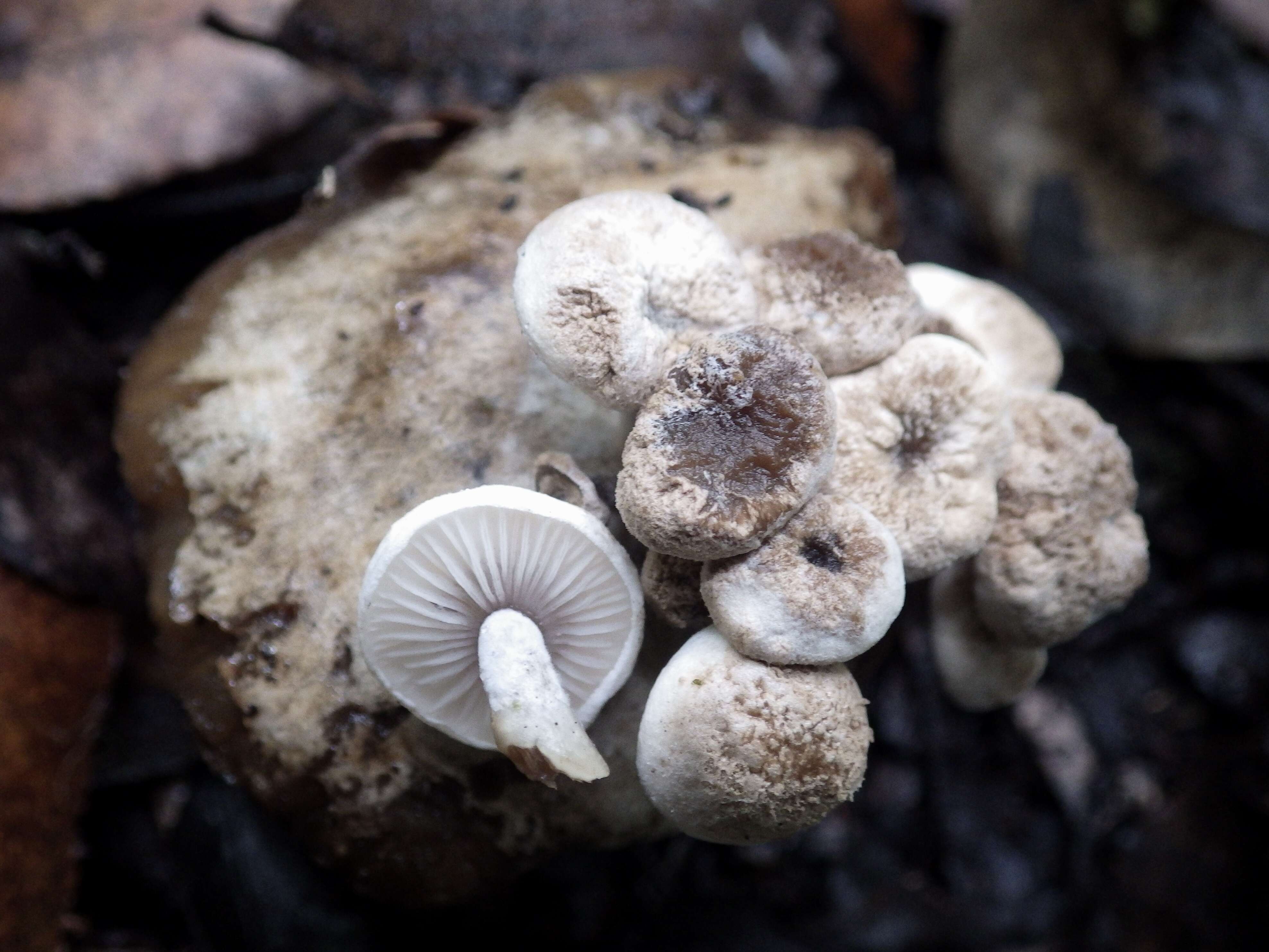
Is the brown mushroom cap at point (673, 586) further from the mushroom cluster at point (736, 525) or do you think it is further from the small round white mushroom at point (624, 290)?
the small round white mushroom at point (624, 290)

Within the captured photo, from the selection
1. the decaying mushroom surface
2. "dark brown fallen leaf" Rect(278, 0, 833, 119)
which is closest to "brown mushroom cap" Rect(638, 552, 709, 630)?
the decaying mushroom surface

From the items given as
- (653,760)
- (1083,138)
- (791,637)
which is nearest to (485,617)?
(653,760)

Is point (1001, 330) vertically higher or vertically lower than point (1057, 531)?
higher

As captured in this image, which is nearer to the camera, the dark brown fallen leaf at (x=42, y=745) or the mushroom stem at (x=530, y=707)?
the mushroom stem at (x=530, y=707)

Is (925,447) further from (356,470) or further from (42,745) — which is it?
(42,745)

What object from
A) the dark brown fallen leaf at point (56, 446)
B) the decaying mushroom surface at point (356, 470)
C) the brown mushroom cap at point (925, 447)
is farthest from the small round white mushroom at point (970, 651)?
the dark brown fallen leaf at point (56, 446)

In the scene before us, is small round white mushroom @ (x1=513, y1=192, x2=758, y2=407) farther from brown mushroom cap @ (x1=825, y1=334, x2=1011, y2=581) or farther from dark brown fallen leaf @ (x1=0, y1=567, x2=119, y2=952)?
dark brown fallen leaf @ (x1=0, y1=567, x2=119, y2=952)

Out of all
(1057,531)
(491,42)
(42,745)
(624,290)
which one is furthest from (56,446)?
(1057,531)
